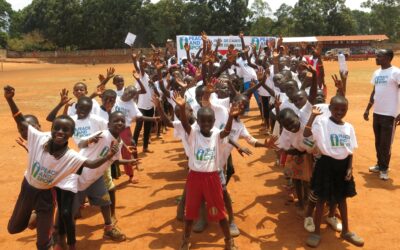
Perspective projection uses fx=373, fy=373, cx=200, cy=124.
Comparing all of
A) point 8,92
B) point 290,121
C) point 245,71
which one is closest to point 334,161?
point 290,121

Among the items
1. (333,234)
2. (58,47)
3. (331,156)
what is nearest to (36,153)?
(331,156)

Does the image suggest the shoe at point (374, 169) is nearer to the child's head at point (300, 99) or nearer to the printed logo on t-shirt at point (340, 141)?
the child's head at point (300, 99)

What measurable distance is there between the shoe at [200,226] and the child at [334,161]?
1.28 m

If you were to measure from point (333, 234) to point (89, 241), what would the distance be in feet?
9.67

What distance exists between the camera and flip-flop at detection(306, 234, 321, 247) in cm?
421

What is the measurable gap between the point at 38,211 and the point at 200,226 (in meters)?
1.97

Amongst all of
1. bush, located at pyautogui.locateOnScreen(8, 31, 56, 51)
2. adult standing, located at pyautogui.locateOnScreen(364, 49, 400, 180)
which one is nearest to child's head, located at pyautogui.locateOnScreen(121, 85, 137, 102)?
adult standing, located at pyautogui.locateOnScreen(364, 49, 400, 180)

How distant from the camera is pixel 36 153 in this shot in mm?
3568

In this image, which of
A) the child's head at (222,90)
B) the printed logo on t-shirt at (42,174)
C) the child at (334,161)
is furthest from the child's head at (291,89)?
the printed logo on t-shirt at (42,174)

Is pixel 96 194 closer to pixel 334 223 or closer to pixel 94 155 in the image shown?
pixel 94 155

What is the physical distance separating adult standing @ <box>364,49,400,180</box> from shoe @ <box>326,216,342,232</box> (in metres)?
2.15

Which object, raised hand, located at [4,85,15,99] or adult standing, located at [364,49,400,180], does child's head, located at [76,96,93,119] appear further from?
adult standing, located at [364,49,400,180]

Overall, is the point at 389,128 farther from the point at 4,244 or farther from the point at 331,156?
the point at 4,244

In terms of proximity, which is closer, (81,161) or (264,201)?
(81,161)
